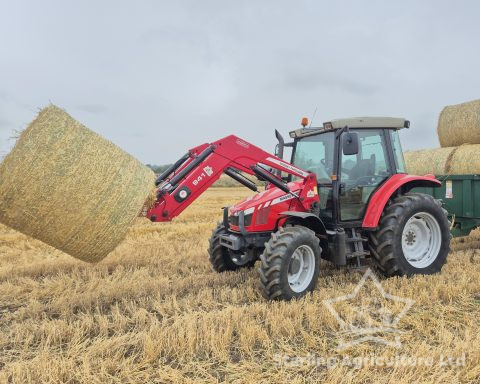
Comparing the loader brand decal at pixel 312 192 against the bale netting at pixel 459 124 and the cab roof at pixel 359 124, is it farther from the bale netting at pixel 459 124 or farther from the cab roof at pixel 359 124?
the bale netting at pixel 459 124

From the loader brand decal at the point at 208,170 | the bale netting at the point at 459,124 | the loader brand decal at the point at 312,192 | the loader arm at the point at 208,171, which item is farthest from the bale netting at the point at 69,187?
the bale netting at the point at 459,124

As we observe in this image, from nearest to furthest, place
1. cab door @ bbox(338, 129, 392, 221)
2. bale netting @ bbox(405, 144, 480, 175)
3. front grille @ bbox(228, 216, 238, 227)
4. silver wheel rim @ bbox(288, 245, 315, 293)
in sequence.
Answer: silver wheel rim @ bbox(288, 245, 315, 293), front grille @ bbox(228, 216, 238, 227), cab door @ bbox(338, 129, 392, 221), bale netting @ bbox(405, 144, 480, 175)

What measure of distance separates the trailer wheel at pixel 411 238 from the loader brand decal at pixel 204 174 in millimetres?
2217

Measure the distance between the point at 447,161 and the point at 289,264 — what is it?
20.2 feet

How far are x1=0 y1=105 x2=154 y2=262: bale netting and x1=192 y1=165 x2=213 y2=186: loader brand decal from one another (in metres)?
0.55

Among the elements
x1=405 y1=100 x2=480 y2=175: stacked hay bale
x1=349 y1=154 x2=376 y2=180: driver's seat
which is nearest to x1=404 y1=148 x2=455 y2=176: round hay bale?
→ x1=405 y1=100 x2=480 y2=175: stacked hay bale

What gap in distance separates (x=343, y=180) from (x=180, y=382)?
320 centimetres

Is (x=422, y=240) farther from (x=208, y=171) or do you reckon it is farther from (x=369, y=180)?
(x=208, y=171)

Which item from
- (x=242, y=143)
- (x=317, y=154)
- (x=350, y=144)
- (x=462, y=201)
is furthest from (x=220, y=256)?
(x=462, y=201)

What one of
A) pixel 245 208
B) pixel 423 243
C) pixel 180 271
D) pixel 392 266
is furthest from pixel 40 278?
pixel 423 243

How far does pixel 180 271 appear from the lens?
237 inches

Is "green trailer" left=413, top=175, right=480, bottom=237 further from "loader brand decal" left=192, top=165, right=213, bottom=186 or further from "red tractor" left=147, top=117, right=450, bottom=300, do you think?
"loader brand decal" left=192, top=165, right=213, bottom=186

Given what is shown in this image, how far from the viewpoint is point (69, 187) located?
3.77m

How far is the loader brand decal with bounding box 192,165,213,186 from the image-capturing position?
4.44 metres
